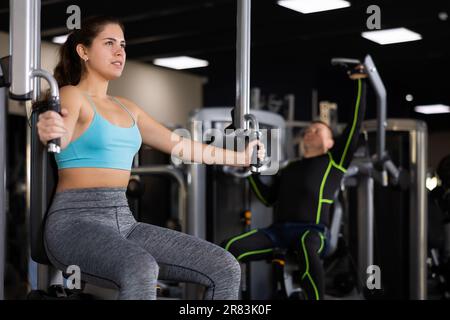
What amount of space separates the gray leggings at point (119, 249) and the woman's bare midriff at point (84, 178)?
0.02 meters

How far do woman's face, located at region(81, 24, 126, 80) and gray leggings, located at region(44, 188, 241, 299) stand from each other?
291mm

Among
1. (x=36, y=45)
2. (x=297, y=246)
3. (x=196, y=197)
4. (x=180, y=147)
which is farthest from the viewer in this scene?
(x=196, y=197)

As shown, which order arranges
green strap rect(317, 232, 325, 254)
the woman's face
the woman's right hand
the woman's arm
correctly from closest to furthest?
the woman's right hand → the woman's face → the woman's arm → green strap rect(317, 232, 325, 254)

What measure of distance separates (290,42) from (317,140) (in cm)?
370

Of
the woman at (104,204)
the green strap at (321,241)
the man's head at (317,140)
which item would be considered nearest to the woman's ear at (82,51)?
the woman at (104,204)

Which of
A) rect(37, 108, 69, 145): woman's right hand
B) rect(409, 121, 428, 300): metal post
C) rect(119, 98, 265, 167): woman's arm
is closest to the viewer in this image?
rect(37, 108, 69, 145): woman's right hand

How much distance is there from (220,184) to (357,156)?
1018 millimetres

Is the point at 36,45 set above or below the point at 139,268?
above

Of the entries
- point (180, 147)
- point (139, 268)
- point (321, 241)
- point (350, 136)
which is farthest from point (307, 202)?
point (139, 268)

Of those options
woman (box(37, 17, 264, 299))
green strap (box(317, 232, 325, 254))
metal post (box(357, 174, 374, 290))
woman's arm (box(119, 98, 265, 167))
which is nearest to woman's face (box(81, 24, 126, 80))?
woman (box(37, 17, 264, 299))

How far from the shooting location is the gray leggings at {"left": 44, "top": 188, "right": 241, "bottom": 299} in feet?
4.74

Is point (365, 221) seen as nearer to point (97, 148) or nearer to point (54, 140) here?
point (97, 148)

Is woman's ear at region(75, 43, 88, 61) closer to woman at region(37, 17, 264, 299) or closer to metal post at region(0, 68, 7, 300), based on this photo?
woman at region(37, 17, 264, 299)

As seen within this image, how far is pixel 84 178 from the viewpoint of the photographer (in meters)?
1.59
